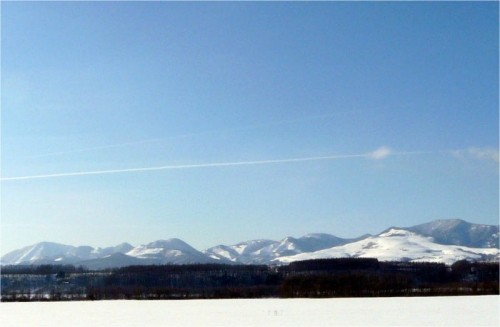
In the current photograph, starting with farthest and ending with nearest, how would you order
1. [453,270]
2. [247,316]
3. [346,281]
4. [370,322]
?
1. [453,270]
2. [346,281]
3. [247,316]
4. [370,322]

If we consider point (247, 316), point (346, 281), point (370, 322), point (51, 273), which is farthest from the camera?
point (51, 273)

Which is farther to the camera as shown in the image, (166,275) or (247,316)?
(166,275)

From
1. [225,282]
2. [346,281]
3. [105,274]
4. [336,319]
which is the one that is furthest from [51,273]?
[336,319]

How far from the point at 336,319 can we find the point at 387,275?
154 ft

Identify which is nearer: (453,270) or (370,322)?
(370,322)

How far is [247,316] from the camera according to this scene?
21.5 m

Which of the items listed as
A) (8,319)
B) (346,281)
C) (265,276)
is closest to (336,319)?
(8,319)

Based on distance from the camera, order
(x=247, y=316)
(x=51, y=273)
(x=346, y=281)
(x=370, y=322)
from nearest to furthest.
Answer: (x=370, y=322)
(x=247, y=316)
(x=346, y=281)
(x=51, y=273)

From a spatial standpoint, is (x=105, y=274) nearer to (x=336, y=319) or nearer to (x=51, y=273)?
(x=51, y=273)

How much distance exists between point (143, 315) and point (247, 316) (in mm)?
3483

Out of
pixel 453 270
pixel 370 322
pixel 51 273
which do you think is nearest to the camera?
pixel 370 322

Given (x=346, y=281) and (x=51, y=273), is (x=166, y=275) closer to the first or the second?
(x=51, y=273)

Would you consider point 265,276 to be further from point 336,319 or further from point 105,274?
point 336,319

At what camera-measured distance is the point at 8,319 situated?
21.5 meters
